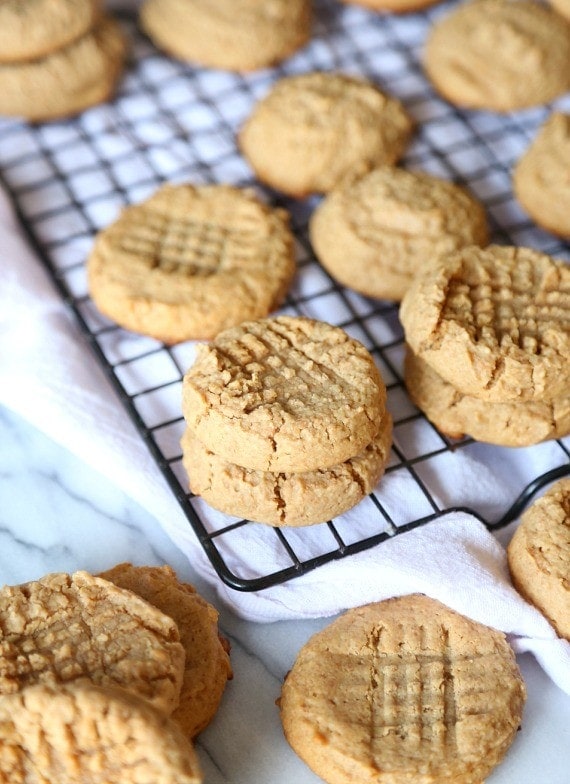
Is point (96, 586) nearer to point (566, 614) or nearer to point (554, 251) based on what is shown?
point (566, 614)

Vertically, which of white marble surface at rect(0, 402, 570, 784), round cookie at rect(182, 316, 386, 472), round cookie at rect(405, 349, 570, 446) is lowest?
white marble surface at rect(0, 402, 570, 784)

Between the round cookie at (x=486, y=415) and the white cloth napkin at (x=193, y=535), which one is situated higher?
the round cookie at (x=486, y=415)

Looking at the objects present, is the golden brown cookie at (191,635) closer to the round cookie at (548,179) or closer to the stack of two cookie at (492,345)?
the stack of two cookie at (492,345)

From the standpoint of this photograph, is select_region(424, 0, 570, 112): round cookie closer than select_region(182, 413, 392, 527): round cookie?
No

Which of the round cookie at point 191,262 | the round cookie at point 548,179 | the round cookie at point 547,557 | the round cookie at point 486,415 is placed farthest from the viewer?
the round cookie at point 548,179

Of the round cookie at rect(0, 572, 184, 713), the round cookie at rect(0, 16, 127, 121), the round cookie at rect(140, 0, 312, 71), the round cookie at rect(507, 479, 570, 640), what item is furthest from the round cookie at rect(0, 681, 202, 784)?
the round cookie at rect(140, 0, 312, 71)

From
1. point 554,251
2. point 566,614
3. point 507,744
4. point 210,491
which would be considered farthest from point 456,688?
point 554,251

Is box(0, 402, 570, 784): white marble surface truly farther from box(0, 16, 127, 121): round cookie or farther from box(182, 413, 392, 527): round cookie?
box(0, 16, 127, 121): round cookie

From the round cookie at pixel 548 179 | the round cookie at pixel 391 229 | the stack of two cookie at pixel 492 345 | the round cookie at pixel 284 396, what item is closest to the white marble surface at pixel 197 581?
the round cookie at pixel 284 396

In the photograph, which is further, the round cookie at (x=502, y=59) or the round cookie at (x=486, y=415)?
the round cookie at (x=502, y=59)
